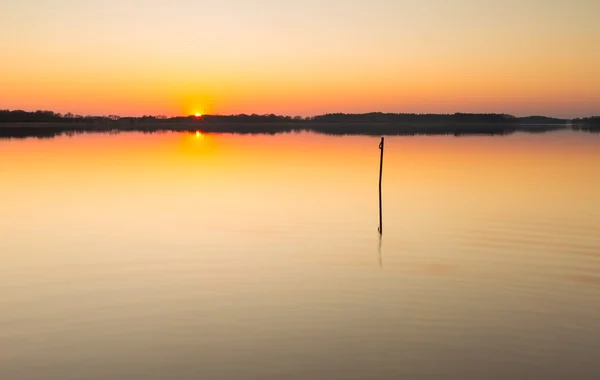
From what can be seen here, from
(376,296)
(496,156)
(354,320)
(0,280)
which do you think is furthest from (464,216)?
(496,156)

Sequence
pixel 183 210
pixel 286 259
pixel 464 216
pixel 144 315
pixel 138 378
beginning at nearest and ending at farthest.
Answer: pixel 138 378 < pixel 144 315 < pixel 286 259 < pixel 464 216 < pixel 183 210

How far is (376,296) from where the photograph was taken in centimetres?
1556

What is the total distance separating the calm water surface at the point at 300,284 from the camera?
11.4m

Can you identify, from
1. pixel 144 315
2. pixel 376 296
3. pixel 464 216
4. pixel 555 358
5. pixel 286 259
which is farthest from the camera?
pixel 464 216

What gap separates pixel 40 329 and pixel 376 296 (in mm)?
6745

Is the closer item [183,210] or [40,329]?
[40,329]

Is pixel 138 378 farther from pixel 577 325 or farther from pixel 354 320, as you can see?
pixel 577 325

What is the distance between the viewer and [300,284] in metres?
16.7

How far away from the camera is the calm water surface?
1143cm

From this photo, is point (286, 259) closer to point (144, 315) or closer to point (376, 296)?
point (376, 296)

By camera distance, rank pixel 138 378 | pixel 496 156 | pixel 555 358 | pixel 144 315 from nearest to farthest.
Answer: pixel 138 378 < pixel 555 358 < pixel 144 315 < pixel 496 156

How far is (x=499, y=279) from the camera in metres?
17.2

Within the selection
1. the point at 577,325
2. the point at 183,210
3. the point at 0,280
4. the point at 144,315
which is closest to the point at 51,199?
the point at 183,210

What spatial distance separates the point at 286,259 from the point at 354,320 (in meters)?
6.36
